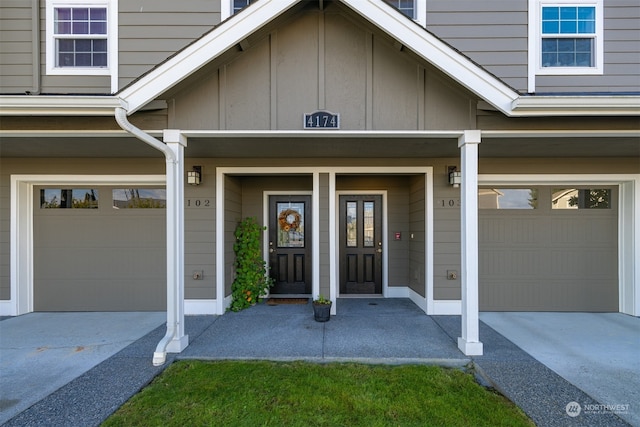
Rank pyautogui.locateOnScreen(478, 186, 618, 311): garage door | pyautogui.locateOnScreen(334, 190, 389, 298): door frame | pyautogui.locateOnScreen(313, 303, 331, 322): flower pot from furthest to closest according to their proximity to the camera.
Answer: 1. pyautogui.locateOnScreen(334, 190, 389, 298): door frame
2. pyautogui.locateOnScreen(478, 186, 618, 311): garage door
3. pyautogui.locateOnScreen(313, 303, 331, 322): flower pot

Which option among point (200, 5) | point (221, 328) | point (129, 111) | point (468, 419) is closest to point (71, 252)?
point (221, 328)

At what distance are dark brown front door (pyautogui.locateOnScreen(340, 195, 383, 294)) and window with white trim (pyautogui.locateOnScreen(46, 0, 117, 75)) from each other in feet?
14.4

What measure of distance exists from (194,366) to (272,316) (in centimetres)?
166

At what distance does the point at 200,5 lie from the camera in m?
4.73

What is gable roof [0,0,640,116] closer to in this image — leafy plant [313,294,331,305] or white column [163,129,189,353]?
white column [163,129,189,353]

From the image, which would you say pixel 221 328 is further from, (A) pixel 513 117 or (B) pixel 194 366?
(A) pixel 513 117

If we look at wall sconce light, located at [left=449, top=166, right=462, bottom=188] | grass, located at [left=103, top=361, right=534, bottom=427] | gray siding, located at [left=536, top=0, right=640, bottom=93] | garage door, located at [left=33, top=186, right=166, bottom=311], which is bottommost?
grass, located at [left=103, top=361, right=534, bottom=427]

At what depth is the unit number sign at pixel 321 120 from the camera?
3459mm

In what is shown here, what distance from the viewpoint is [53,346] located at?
3777 millimetres

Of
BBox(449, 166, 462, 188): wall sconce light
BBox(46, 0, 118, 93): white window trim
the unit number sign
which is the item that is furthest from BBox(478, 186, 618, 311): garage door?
BBox(46, 0, 118, 93): white window trim

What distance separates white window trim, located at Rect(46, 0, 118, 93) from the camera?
4.73 metres

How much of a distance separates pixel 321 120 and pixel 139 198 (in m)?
3.46
